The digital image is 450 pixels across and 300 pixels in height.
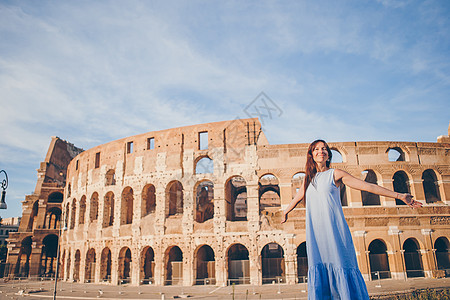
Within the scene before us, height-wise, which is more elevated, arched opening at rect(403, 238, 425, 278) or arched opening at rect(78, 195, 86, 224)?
arched opening at rect(78, 195, 86, 224)

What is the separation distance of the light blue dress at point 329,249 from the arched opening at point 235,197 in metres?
18.4

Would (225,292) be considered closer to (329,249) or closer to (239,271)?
(239,271)

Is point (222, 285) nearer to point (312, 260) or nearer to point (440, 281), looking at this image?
point (440, 281)

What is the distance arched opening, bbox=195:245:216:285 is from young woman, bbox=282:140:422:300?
1819 cm

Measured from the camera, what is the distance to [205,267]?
2300 cm

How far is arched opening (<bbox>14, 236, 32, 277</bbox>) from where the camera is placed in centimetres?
3209

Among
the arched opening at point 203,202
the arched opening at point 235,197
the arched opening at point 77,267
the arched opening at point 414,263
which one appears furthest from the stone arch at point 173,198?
the arched opening at point 414,263

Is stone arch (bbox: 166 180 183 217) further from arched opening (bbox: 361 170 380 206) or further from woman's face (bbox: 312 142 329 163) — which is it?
woman's face (bbox: 312 142 329 163)

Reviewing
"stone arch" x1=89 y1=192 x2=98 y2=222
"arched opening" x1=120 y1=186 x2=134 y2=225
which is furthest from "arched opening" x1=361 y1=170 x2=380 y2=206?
"stone arch" x1=89 y1=192 x2=98 y2=222

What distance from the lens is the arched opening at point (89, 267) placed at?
25.8 meters

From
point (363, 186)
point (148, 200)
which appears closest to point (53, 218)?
point (148, 200)

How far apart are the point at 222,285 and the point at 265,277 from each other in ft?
9.17

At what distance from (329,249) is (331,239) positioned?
107 millimetres

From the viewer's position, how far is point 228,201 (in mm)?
22844
